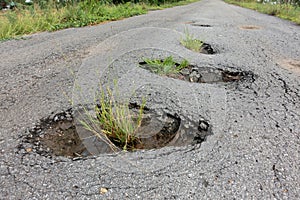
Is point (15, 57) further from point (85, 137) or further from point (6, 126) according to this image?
point (85, 137)

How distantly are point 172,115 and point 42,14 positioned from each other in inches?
206

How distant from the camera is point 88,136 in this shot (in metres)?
1.55

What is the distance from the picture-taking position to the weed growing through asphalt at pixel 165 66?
258cm

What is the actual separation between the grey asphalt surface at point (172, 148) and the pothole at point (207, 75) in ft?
0.42

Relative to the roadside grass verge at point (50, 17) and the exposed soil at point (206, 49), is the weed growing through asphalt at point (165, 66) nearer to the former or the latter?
the exposed soil at point (206, 49)

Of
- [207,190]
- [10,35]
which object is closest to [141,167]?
[207,190]

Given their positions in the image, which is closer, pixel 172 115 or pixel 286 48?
pixel 172 115

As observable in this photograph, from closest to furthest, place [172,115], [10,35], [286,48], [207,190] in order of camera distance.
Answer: [207,190] < [172,115] < [286,48] < [10,35]

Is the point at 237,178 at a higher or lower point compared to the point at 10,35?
lower

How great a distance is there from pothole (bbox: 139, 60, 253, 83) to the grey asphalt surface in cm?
13

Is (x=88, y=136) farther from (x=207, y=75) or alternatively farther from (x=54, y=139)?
(x=207, y=75)

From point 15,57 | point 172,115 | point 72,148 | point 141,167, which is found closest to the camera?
point 141,167

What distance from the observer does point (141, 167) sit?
50.3 inches

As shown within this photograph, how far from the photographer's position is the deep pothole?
1.42 meters
